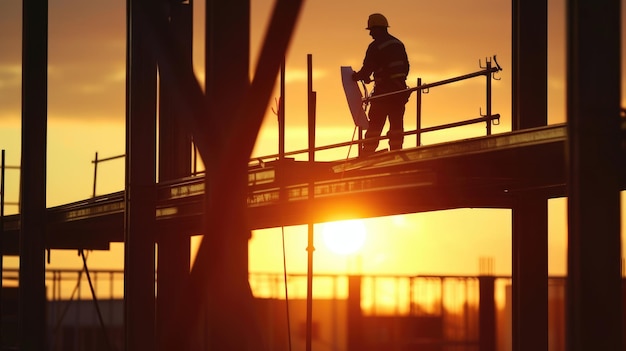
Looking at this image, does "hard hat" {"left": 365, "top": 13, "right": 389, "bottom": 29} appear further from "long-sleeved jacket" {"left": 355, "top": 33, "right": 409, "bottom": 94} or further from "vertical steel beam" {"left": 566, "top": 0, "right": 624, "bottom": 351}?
"vertical steel beam" {"left": 566, "top": 0, "right": 624, "bottom": 351}

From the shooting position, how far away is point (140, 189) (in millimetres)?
16031

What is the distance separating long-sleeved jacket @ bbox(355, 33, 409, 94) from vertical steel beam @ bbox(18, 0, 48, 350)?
5729mm

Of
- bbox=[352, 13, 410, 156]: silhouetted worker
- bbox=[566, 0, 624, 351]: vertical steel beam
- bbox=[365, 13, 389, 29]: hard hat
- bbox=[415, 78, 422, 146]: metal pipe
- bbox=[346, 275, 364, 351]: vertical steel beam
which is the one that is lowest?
bbox=[346, 275, 364, 351]: vertical steel beam

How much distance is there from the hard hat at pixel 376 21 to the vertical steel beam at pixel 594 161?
30.3 feet

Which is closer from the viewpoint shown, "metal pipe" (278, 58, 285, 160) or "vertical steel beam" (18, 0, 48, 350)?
"metal pipe" (278, 58, 285, 160)

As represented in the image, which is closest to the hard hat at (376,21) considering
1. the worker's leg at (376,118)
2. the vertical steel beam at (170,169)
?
the worker's leg at (376,118)

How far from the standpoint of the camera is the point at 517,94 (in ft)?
58.1

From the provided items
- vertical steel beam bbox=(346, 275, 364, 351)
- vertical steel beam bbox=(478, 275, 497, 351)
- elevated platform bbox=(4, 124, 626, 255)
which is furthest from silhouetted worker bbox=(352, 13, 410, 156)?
vertical steel beam bbox=(478, 275, 497, 351)

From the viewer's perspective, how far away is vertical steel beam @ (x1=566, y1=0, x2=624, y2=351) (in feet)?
29.9

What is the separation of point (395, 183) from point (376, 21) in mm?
4209

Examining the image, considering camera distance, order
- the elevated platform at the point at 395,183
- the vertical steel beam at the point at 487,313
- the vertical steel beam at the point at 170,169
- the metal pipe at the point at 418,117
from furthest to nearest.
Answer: the vertical steel beam at the point at 487,313 < the vertical steel beam at the point at 170,169 < the metal pipe at the point at 418,117 < the elevated platform at the point at 395,183

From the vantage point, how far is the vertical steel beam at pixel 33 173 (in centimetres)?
2150

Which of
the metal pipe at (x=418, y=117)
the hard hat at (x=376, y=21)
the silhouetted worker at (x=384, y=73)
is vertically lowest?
the metal pipe at (x=418, y=117)

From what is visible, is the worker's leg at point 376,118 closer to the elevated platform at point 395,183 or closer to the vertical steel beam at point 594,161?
the elevated platform at point 395,183
